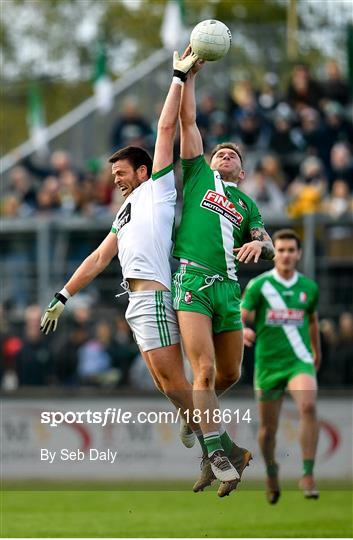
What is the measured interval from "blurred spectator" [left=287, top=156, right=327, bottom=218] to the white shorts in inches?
349

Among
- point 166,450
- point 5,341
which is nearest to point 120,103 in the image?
point 5,341

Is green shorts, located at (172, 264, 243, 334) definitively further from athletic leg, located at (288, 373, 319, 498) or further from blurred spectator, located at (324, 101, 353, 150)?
blurred spectator, located at (324, 101, 353, 150)

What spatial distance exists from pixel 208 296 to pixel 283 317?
3932 millimetres

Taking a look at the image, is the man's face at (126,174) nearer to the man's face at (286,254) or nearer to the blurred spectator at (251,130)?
the man's face at (286,254)

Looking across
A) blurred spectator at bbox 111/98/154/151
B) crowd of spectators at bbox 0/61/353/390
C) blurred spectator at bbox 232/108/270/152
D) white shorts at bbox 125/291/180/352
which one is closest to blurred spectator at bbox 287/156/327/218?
crowd of spectators at bbox 0/61/353/390

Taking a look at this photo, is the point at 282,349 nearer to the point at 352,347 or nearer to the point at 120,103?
the point at 352,347

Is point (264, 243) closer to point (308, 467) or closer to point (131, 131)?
point (308, 467)

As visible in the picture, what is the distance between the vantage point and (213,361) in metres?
10.8

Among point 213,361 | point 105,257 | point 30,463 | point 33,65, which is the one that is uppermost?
point 33,65

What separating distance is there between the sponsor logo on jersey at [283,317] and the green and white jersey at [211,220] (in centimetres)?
370

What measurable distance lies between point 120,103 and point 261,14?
518 inches

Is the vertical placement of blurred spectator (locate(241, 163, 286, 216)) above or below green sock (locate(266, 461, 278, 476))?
above

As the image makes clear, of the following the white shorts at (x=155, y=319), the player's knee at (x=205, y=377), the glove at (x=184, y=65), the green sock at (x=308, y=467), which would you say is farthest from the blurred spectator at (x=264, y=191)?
the player's knee at (x=205, y=377)

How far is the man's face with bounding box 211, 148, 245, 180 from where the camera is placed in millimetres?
11219
